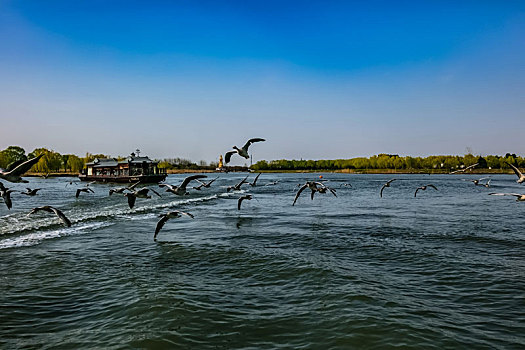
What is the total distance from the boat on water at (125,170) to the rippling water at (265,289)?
69.3 meters

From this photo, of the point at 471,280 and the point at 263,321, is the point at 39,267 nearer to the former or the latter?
the point at 263,321

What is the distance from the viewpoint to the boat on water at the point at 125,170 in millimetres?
87438

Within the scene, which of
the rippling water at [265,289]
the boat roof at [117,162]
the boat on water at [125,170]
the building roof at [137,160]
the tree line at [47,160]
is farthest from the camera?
the tree line at [47,160]

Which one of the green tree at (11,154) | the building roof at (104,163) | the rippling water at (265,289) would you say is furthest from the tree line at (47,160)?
the rippling water at (265,289)

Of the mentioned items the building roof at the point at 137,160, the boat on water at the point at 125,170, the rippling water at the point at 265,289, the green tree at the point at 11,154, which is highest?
the green tree at the point at 11,154

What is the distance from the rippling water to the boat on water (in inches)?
2729

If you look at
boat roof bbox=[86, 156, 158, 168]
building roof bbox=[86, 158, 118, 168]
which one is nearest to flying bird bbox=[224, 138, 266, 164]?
boat roof bbox=[86, 156, 158, 168]

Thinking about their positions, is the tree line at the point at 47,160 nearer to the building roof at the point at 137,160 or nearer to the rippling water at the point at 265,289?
the building roof at the point at 137,160

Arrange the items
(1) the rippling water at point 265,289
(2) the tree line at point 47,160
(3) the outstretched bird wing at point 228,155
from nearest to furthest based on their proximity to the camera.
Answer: (1) the rippling water at point 265,289 < (3) the outstretched bird wing at point 228,155 < (2) the tree line at point 47,160

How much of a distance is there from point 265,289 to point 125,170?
3531 inches

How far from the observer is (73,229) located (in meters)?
21.9

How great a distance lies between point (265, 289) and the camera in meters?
10.6

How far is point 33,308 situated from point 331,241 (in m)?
13.0

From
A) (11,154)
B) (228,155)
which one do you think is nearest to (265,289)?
(228,155)
